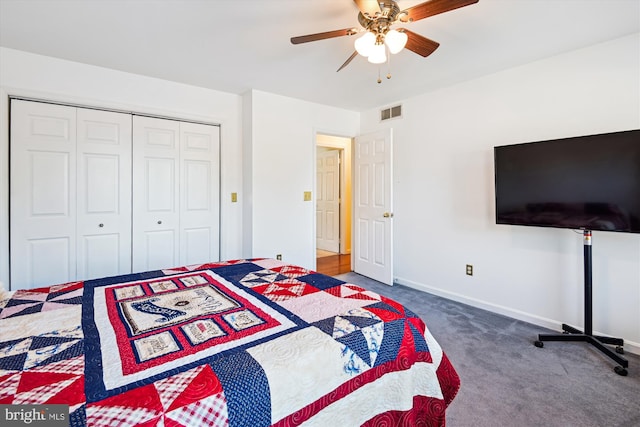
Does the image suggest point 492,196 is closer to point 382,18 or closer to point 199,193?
point 382,18

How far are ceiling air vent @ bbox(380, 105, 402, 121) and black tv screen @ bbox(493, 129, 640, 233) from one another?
1.55 m

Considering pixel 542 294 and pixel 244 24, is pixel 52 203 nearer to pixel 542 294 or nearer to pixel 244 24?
pixel 244 24

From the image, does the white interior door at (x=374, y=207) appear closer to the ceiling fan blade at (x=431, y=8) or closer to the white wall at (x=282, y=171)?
the white wall at (x=282, y=171)

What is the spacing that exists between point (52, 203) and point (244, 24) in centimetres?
232

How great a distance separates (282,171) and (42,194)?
7.57ft

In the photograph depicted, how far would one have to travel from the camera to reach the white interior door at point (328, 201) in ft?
20.3

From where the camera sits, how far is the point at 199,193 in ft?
11.7

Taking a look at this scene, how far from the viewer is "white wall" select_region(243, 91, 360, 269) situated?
363 cm

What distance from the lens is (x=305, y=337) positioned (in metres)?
1.10

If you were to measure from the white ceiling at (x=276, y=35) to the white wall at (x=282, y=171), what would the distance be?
1.73 feet

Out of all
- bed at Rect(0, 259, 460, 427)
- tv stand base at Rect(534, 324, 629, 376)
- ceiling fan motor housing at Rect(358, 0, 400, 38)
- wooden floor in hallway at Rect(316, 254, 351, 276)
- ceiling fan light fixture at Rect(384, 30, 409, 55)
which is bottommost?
tv stand base at Rect(534, 324, 629, 376)

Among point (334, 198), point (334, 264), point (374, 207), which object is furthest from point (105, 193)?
point (334, 198)

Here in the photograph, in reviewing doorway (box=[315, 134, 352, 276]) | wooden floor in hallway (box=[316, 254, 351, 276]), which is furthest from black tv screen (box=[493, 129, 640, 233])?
doorway (box=[315, 134, 352, 276])

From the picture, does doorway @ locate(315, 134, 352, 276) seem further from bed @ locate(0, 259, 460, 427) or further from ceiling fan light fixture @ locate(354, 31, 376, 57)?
bed @ locate(0, 259, 460, 427)
